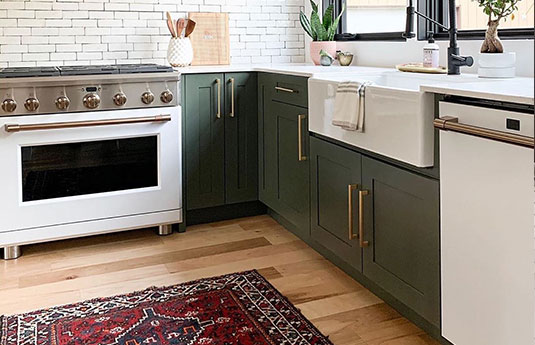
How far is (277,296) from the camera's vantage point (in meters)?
2.67

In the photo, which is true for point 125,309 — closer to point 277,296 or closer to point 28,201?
point 277,296

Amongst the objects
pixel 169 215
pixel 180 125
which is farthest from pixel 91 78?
pixel 169 215

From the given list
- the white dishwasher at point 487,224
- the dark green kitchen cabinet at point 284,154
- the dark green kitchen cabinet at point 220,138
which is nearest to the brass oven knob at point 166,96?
the dark green kitchen cabinet at point 220,138

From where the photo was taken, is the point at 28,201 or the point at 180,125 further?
the point at 180,125

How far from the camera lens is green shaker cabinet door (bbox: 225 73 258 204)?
3.65 m

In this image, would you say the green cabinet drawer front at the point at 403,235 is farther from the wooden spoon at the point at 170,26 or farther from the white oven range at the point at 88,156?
the wooden spoon at the point at 170,26

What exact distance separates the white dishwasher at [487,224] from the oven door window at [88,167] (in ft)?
6.28

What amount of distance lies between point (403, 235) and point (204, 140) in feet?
5.50

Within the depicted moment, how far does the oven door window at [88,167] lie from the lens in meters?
3.16

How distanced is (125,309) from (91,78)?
1274 mm

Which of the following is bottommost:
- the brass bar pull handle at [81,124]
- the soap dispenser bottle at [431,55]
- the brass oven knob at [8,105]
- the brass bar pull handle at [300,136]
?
the brass bar pull handle at [300,136]

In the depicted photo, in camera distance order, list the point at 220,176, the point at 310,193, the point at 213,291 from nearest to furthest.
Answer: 1. the point at 213,291
2. the point at 310,193
3. the point at 220,176

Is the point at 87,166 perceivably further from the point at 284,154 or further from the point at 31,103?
the point at 284,154

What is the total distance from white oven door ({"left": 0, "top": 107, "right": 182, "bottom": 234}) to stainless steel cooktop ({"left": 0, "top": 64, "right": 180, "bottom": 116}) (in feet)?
0.16
